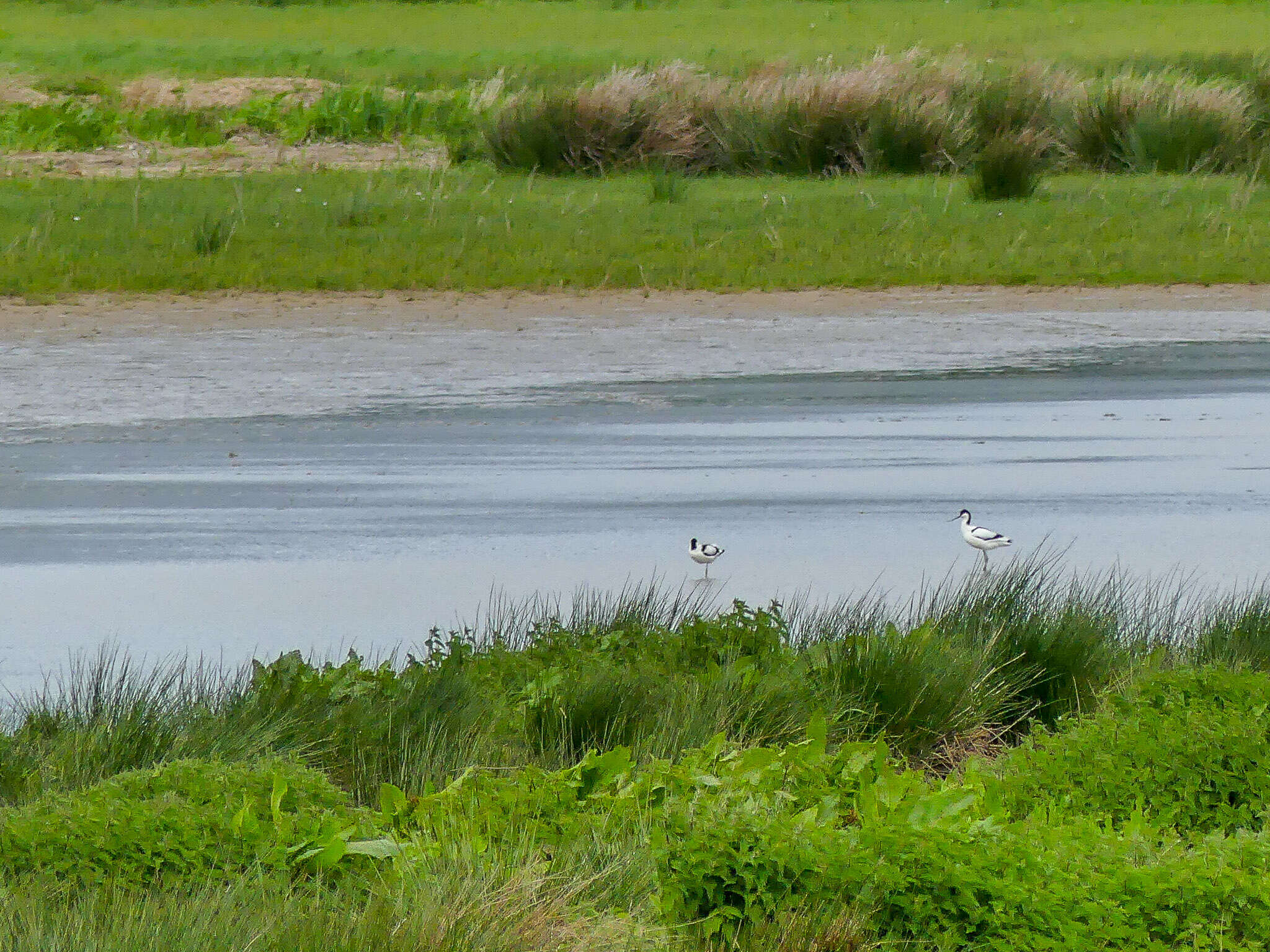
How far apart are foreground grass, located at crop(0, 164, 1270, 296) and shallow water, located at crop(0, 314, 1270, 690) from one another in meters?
2.32

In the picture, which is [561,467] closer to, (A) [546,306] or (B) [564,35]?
(A) [546,306]

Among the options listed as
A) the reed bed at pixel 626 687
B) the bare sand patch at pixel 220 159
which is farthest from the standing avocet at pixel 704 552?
the bare sand patch at pixel 220 159

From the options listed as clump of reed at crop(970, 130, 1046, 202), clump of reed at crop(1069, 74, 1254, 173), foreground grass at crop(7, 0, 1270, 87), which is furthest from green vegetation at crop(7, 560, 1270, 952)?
foreground grass at crop(7, 0, 1270, 87)

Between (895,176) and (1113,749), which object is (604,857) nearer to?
(1113,749)

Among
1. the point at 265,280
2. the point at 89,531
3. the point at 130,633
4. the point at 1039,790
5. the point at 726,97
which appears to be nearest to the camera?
the point at 1039,790

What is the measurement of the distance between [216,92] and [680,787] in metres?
27.0

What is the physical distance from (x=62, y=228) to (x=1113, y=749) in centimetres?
1513

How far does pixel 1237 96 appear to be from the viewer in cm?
2623

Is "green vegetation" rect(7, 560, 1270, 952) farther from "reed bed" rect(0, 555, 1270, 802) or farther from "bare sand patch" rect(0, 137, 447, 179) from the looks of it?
"bare sand patch" rect(0, 137, 447, 179)

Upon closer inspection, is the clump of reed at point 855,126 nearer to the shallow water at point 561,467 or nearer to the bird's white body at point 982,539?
the shallow water at point 561,467

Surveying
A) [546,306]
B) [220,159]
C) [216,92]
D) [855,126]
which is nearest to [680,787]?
[546,306]

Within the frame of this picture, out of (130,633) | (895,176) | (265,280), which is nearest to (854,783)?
(130,633)

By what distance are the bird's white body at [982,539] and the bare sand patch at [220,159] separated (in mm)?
15734

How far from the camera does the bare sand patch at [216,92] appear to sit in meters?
29.4
